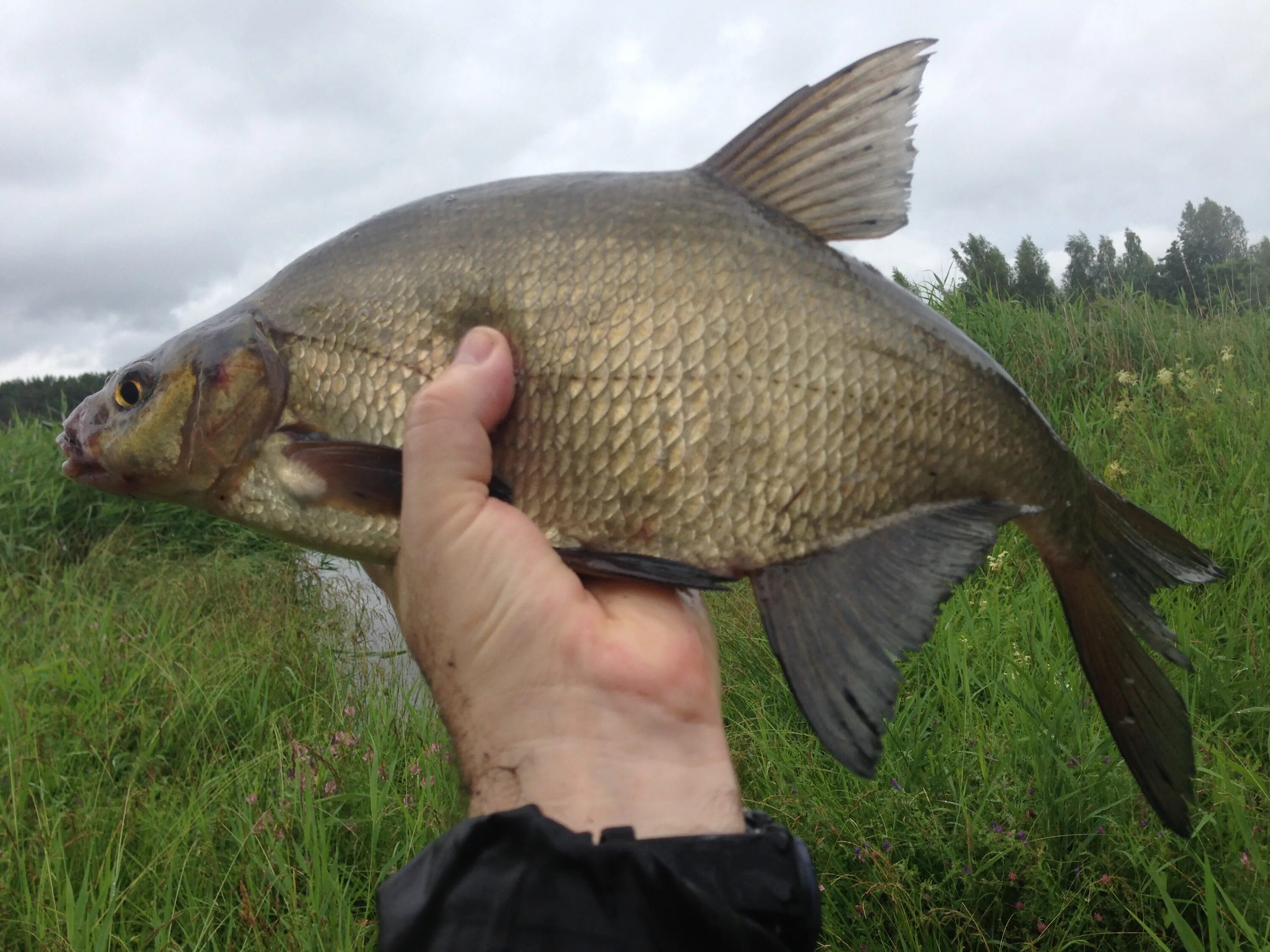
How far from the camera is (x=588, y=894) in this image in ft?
3.69

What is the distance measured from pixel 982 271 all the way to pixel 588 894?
21.2 feet

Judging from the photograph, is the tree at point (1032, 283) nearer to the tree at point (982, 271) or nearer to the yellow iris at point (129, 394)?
the tree at point (982, 271)

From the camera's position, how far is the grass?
80.3 inches

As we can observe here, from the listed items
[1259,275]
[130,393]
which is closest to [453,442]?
[130,393]

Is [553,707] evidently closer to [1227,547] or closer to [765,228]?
[765,228]

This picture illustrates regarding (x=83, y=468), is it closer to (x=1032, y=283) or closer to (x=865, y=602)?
(x=865, y=602)

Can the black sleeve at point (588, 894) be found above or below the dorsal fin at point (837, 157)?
below

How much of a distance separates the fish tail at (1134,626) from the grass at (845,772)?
40 centimetres

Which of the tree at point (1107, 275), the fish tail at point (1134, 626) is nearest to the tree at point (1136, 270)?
the tree at point (1107, 275)

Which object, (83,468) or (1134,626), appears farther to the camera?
(83,468)

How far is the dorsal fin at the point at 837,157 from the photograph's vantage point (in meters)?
1.62

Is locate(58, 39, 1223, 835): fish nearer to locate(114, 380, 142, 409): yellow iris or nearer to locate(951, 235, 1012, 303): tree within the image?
locate(114, 380, 142, 409): yellow iris

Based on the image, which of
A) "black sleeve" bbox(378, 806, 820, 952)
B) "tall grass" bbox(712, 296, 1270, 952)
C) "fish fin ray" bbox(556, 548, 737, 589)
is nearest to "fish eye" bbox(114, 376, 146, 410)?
"fish fin ray" bbox(556, 548, 737, 589)

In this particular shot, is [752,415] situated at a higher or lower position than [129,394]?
lower
